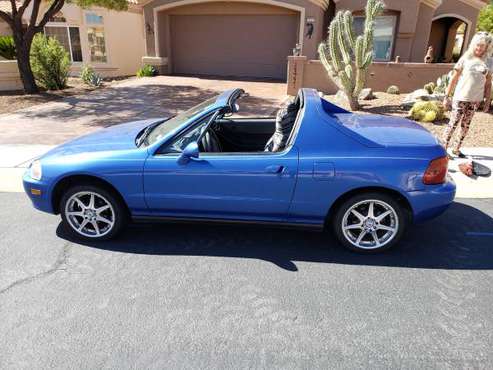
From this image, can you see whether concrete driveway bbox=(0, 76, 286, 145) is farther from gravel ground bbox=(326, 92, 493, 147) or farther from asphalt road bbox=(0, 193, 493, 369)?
asphalt road bbox=(0, 193, 493, 369)

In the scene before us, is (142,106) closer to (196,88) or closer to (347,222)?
(196,88)

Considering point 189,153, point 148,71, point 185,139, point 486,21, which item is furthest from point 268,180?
point 486,21

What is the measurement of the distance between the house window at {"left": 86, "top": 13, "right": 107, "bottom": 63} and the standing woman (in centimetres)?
1736

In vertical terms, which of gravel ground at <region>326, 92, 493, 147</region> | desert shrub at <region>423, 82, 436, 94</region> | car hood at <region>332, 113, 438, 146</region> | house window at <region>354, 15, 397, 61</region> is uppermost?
house window at <region>354, 15, 397, 61</region>

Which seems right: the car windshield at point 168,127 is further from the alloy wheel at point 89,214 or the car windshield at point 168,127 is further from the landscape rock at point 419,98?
the landscape rock at point 419,98

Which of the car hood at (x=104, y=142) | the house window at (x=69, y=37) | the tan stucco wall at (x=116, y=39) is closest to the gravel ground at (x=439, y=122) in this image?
the car hood at (x=104, y=142)

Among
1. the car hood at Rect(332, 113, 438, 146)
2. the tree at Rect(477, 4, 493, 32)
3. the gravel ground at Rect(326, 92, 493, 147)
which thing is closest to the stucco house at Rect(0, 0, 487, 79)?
the gravel ground at Rect(326, 92, 493, 147)

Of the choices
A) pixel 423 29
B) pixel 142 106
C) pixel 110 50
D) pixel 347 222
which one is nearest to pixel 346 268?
pixel 347 222

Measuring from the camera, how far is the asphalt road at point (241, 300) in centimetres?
255

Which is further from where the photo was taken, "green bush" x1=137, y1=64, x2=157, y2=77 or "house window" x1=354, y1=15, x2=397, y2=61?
"green bush" x1=137, y1=64, x2=157, y2=77

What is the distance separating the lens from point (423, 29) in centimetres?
1545

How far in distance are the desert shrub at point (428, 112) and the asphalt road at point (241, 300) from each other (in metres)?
5.24

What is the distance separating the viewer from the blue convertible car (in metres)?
Result: 3.47

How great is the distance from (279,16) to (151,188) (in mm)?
15313
